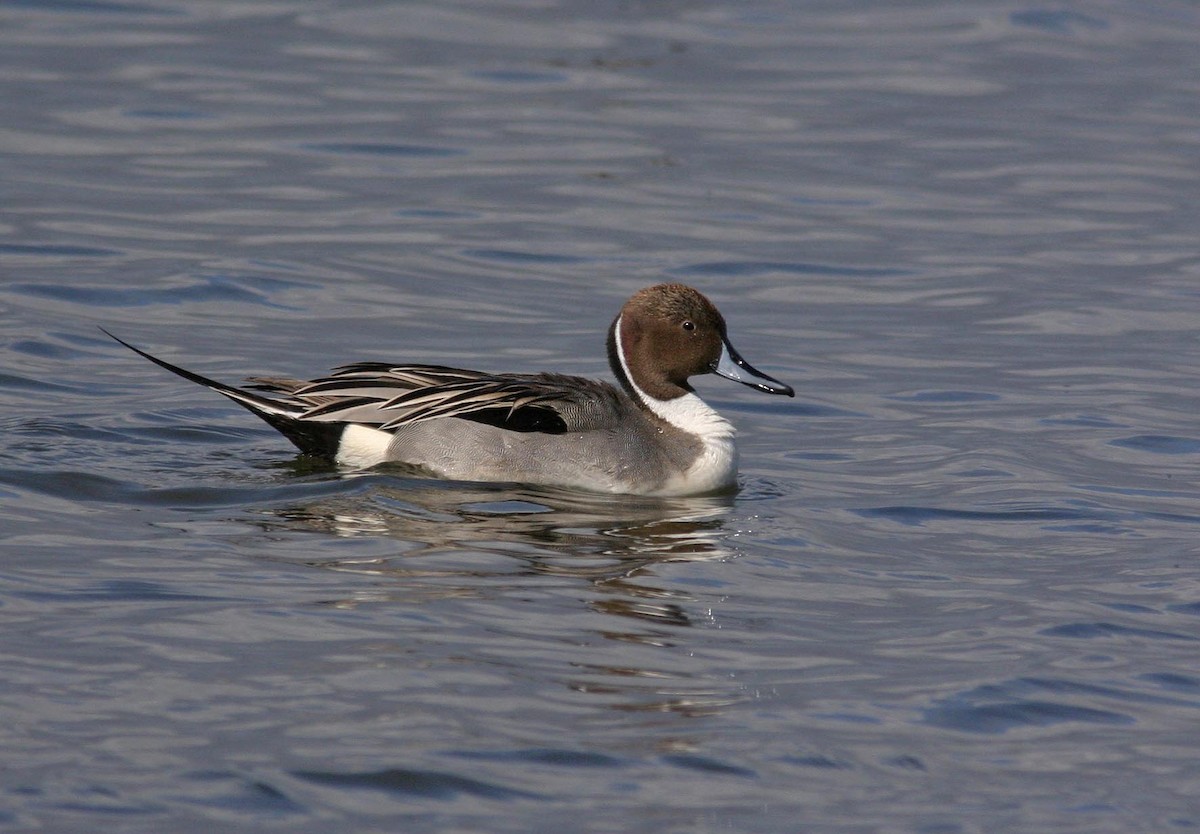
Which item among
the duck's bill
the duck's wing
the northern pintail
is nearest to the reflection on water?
the northern pintail

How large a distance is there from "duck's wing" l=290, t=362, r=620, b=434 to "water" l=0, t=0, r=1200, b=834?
33cm

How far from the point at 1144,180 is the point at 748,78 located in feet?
13.7

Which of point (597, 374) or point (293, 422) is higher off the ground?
point (293, 422)

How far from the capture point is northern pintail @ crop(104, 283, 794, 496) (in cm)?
816

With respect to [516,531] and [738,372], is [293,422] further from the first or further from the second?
[738,372]

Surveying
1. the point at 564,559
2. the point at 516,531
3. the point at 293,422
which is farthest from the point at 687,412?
the point at 564,559

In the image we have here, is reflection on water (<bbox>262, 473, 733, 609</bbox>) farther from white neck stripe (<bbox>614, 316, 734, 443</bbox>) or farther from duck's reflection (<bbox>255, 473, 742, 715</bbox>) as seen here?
white neck stripe (<bbox>614, 316, 734, 443</bbox>)

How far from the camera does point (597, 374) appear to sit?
421 inches

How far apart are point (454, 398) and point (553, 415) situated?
429 mm

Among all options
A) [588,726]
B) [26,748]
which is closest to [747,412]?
[588,726]

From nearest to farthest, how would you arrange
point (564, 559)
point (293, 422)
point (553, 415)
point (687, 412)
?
point (564, 559)
point (553, 415)
point (293, 422)
point (687, 412)

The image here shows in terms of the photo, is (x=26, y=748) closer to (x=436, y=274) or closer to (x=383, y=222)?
(x=436, y=274)

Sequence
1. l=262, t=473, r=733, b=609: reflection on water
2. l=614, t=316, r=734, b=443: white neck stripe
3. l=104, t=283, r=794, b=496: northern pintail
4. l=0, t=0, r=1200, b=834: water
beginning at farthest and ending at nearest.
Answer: l=614, t=316, r=734, b=443: white neck stripe
l=104, t=283, r=794, b=496: northern pintail
l=262, t=473, r=733, b=609: reflection on water
l=0, t=0, r=1200, b=834: water

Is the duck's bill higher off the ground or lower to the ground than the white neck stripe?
higher
